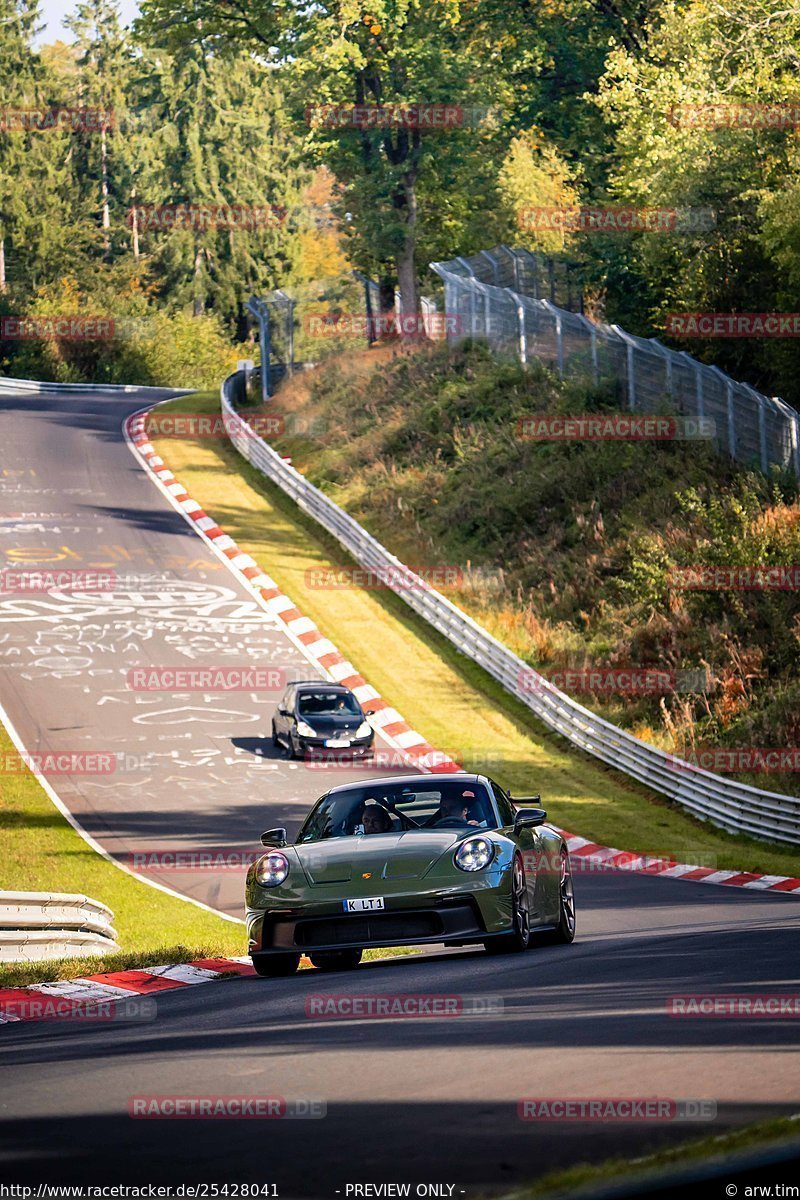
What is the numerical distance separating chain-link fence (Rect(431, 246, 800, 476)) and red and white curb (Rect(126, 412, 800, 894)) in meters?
10.2

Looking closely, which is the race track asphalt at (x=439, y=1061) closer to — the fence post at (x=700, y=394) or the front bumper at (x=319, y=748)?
the front bumper at (x=319, y=748)

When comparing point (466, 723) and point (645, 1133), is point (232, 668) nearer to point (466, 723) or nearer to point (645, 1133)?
point (466, 723)

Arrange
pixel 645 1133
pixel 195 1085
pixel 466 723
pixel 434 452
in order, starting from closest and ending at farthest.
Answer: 1. pixel 645 1133
2. pixel 195 1085
3. pixel 466 723
4. pixel 434 452

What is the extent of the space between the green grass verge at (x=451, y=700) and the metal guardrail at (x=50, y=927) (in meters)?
10.4

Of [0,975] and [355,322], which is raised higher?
[355,322]

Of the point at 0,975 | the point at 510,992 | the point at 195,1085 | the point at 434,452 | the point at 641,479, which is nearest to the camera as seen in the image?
the point at 195,1085

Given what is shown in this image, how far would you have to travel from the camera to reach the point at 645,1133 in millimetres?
5395

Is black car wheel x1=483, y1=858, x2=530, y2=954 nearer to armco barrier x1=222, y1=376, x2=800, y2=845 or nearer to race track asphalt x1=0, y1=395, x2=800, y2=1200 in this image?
race track asphalt x1=0, y1=395, x2=800, y2=1200

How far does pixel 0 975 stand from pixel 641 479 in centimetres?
2797

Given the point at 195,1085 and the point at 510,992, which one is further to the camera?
the point at 510,992

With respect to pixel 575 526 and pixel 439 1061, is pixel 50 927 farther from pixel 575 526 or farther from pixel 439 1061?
pixel 575 526

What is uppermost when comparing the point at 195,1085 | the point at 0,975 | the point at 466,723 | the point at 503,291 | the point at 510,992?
the point at 503,291

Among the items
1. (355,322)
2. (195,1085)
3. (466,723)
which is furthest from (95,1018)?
(355,322)

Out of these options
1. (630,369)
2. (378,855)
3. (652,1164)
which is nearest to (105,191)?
(630,369)
